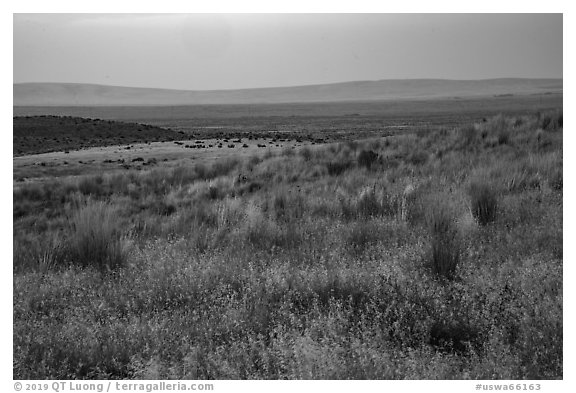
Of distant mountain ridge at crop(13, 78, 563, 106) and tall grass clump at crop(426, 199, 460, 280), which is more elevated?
distant mountain ridge at crop(13, 78, 563, 106)

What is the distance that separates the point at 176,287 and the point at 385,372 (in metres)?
2.14

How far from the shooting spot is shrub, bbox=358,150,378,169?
12.3 metres

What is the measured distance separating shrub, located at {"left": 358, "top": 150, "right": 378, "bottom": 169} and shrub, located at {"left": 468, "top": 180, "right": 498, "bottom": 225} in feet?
15.2

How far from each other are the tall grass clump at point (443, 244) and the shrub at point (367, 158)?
5.61 metres

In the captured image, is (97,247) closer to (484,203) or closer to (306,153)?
(484,203)

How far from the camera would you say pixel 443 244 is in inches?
205

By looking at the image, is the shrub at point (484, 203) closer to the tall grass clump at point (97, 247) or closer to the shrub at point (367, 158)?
the tall grass clump at point (97, 247)

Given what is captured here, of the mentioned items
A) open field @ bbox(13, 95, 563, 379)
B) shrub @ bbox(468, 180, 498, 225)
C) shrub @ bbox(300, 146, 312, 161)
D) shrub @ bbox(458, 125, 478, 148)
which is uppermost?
shrub @ bbox(458, 125, 478, 148)

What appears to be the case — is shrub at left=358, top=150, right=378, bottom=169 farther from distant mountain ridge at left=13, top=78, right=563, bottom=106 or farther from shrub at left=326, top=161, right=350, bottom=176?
distant mountain ridge at left=13, top=78, right=563, bottom=106

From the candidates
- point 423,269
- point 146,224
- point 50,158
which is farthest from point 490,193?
point 50,158

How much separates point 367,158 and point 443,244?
752 cm

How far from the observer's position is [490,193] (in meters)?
7.30

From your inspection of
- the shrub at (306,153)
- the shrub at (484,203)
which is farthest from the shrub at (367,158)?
the shrub at (484,203)

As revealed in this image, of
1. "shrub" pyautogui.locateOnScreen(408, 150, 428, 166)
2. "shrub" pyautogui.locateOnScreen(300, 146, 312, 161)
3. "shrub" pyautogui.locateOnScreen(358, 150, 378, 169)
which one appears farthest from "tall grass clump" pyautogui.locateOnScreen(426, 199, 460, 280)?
"shrub" pyautogui.locateOnScreen(300, 146, 312, 161)
